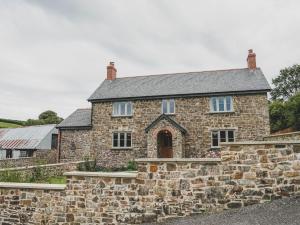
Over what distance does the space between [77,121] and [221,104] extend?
12905 mm

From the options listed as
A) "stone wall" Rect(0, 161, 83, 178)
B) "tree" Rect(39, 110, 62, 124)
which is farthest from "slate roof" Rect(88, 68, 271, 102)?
"tree" Rect(39, 110, 62, 124)

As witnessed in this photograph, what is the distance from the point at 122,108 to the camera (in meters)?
21.5

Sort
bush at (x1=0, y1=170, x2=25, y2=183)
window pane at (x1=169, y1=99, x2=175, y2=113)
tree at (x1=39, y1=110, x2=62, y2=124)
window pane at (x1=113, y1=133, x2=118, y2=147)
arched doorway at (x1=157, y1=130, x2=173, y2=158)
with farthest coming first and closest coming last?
tree at (x1=39, y1=110, x2=62, y2=124)
window pane at (x1=113, y1=133, x2=118, y2=147)
window pane at (x1=169, y1=99, x2=175, y2=113)
arched doorway at (x1=157, y1=130, x2=173, y2=158)
bush at (x1=0, y1=170, x2=25, y2=183)

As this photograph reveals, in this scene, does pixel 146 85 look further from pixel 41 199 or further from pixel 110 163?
pixel 41 199

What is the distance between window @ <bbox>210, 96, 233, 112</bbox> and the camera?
1938 centimetres

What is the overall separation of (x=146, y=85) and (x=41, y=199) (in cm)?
1559

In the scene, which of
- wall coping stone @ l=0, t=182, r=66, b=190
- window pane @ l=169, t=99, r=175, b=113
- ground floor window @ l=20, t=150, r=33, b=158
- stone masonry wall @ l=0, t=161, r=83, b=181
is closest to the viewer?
wall coping stone @ l=0, t=182, r=66, b=190

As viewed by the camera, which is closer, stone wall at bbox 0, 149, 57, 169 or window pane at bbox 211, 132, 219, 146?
window pane at bbox 211, 132, 219, 146

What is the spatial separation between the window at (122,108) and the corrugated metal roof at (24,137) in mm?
12492

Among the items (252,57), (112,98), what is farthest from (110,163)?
(252,57)

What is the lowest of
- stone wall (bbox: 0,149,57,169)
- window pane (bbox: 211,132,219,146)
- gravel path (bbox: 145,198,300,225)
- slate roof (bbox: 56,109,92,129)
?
gravel path (bbox: 145,198,300,225)

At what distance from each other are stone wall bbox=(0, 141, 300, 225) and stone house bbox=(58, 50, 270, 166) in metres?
10.9

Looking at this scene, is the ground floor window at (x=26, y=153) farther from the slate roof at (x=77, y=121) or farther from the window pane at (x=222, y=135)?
the window pane at (x=222, y=135)

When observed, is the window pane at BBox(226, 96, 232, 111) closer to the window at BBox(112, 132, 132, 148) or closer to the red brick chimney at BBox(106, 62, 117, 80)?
the window at BBox(112, 132, 132, 148)
